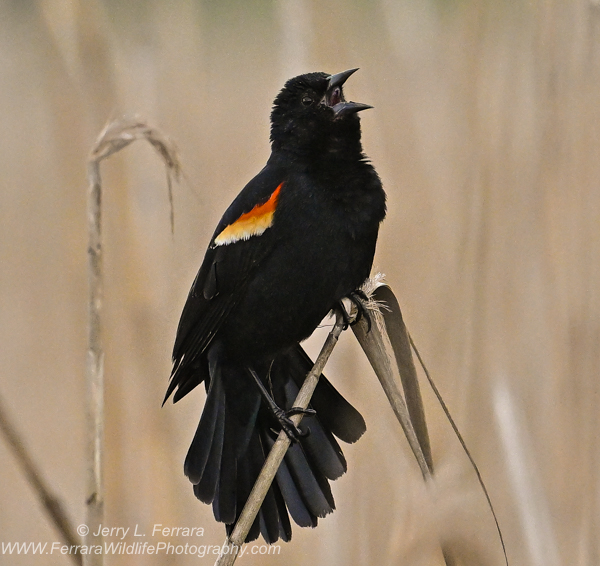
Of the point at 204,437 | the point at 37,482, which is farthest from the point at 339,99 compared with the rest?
the point at 37,482

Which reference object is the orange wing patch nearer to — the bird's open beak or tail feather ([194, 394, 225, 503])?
the bird's open beak

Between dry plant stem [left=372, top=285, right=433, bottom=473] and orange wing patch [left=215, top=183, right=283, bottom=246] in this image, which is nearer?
dry plant stem [left=372, top=285, right=433, bottom=473]

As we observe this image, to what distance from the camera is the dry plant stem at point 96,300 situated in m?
1.06

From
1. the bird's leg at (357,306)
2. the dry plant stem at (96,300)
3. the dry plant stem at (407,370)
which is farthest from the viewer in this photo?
the bird's leg at (357,306)

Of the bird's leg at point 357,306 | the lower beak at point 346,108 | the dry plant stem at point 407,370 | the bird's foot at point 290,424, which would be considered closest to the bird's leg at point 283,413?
the bird's foot at point 290,424

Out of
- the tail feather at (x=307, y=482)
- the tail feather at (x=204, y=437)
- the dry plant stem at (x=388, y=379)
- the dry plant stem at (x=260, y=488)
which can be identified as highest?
the dry plant stem at (x=388, y=379)

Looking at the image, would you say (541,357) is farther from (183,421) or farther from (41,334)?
(41,334)

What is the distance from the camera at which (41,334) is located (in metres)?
1.91

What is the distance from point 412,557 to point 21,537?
1074 mm

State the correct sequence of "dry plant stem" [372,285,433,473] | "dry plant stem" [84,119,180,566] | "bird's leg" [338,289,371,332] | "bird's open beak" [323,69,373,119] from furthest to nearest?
"bird's open beak" [323,69,373,119] < "bird's leg" [338,289,371,332] < "dry plant stem" [372,285,433,473] < "dry plant stem" [84,119,180,566]

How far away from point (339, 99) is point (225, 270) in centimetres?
52

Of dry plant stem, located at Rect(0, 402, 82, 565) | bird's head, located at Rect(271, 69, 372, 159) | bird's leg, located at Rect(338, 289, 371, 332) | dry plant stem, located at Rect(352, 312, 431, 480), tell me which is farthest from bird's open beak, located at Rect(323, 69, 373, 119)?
dry plant stem, located at Rect(0, 402, 82, 565)

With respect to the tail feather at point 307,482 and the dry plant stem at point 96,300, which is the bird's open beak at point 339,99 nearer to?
the dry plant stem at point 96,300

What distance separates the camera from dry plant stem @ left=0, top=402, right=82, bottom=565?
1.12 m
